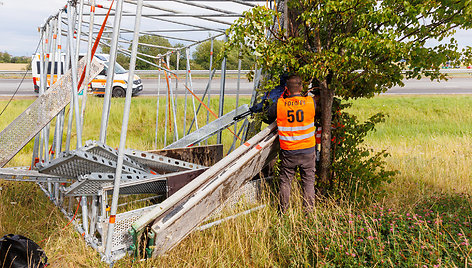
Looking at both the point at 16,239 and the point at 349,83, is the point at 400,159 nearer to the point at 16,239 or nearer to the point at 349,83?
the point at 349,83

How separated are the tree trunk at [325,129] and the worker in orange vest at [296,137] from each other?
0.99 feet

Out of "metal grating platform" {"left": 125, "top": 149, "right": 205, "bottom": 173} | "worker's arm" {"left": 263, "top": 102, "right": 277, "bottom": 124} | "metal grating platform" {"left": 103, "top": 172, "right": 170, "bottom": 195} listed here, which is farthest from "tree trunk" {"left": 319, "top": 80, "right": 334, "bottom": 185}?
"metal grating platform" {"left": 103, "top": 172, "right": 170, "bottom": 195}

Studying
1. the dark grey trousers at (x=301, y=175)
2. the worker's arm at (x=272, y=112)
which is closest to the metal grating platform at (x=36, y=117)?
the worker's arm at (x=272, y=112)

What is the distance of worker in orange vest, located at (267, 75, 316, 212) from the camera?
173 inches

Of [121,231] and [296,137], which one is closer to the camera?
[121,231]

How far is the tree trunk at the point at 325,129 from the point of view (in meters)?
4.71

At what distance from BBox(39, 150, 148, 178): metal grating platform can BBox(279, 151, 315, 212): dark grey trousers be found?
2150mm

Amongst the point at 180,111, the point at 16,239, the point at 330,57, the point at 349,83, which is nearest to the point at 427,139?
the point at 349,83

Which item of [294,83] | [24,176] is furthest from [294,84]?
[24,176]

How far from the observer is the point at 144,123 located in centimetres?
1232

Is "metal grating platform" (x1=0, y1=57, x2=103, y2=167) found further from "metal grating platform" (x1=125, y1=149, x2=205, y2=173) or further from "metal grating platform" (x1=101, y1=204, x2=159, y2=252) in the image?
"metal grating platform" (x1=101, y1=204, x2=159, y2=252)

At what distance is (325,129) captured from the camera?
4.81 metres

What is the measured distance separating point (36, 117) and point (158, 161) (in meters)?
1.85

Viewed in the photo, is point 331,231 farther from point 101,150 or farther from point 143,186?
point 101,150
